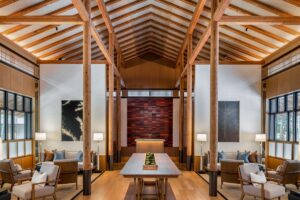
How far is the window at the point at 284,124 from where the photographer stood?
945cm

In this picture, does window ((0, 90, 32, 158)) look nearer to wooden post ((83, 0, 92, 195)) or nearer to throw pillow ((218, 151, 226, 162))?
wooden post ((83, 0, 92, 195))

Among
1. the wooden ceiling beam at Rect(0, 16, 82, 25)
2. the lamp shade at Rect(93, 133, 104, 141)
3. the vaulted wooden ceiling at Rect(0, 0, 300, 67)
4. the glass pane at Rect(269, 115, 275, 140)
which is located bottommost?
the lamp shade at Rect(93, 133, 104, 141)

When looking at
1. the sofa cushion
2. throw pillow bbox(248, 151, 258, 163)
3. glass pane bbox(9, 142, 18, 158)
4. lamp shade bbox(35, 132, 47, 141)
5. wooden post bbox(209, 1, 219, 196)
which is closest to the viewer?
the sofa cushion

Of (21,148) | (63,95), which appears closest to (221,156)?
(63,95)

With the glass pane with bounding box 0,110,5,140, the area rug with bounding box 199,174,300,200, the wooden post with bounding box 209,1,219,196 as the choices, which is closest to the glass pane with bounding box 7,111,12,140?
the glass pane with bounding box 0,110,5,140

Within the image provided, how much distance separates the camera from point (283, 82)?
10094 mm

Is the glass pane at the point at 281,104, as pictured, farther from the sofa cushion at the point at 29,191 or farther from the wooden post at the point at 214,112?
the sofa cushion at the point at 29,191

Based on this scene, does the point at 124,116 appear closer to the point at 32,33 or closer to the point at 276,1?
the point at 32,33

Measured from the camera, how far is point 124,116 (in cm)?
1720

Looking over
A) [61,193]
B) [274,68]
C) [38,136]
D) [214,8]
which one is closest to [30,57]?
[38,136]

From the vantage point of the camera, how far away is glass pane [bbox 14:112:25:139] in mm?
10175

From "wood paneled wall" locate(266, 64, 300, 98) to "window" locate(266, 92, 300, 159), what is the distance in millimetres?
218

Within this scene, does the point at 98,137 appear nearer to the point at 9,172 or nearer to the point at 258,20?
the point at 9,172

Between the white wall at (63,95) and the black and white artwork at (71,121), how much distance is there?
147mm
